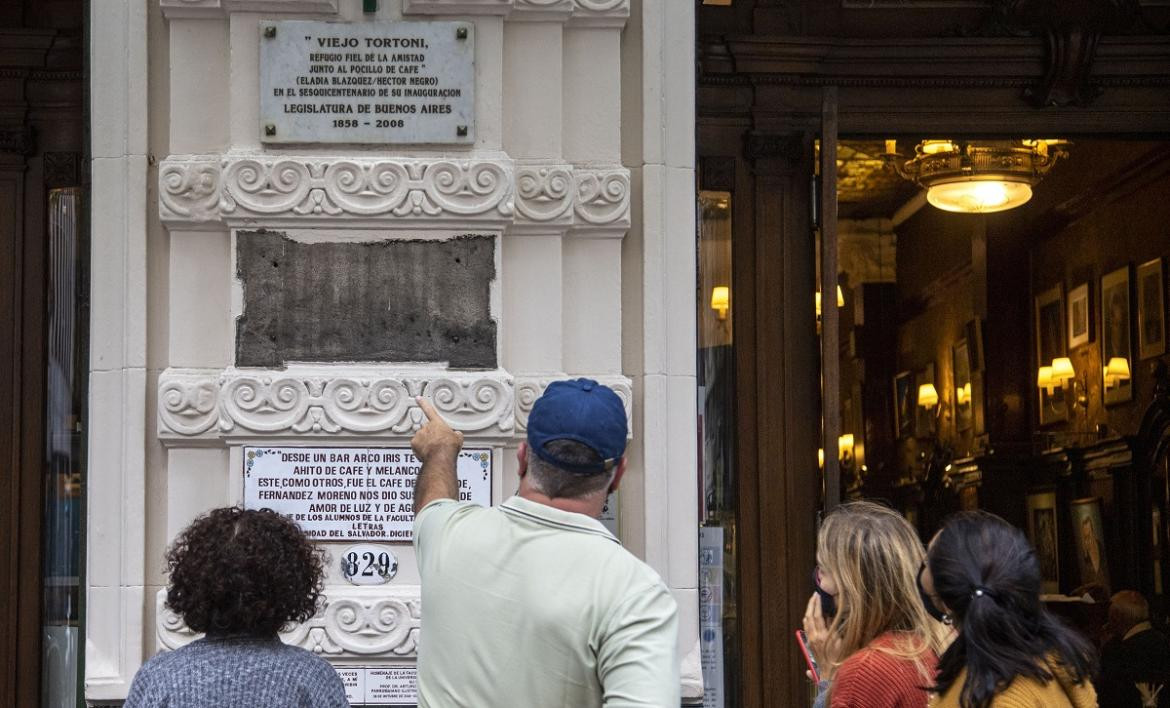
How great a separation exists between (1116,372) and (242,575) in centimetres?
874

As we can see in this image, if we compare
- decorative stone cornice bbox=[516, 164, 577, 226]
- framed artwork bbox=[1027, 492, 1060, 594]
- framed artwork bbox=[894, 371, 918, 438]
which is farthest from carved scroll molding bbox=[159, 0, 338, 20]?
framed artwork bbox=[894, 371, 918, 438]

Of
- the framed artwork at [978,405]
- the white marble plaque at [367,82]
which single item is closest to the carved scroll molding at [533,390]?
the white marble plaque at [367,82]

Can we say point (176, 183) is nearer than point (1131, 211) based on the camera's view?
Yes

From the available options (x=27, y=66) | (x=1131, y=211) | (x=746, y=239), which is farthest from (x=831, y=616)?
(x=1131, y=211)

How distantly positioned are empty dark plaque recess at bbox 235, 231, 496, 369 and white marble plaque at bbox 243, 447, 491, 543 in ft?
1.02

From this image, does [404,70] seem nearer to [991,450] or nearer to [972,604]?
[972,604]

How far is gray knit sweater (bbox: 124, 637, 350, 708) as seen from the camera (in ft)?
11.3

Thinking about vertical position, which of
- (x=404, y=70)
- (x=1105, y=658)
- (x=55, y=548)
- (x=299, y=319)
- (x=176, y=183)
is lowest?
(x=1105, y=658)

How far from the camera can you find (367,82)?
5512 mm

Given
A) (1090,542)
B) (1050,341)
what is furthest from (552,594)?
(1050,341)

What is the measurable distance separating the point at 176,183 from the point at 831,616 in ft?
8.56

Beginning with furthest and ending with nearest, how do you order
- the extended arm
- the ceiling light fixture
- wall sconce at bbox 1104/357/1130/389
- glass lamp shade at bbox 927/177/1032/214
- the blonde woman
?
wall sconce at bbox 1104/357/1130/389 < glass lamp shade at bbox 927/177/1032/214 < the ceiling light fixture < the blonde woman < the extended arm

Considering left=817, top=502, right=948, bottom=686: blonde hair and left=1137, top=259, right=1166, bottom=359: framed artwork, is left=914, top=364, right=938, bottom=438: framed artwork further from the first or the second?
left=817, top=502, right=948, bottom=686: blonde hair

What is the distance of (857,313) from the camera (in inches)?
556
